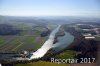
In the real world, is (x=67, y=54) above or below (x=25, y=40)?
below

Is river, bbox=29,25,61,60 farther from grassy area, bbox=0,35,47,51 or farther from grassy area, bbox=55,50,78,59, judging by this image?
grassy area, bbox=55,50,78,59

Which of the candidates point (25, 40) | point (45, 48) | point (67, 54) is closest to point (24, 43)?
point (25, 40)

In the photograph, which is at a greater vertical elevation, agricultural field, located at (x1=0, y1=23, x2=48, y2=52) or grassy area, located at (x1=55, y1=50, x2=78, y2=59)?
agricultural field, located at (x1=0, y1=23, x2=48, y2=52)

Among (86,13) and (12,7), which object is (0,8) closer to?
(12,7)

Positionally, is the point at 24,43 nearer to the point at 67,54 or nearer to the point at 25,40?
the point at 25,40

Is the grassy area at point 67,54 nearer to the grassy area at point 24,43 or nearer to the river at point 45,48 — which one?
the river at point 45,48

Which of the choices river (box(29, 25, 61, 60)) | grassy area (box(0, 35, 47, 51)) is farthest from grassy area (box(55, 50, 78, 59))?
grassy area (box(0, 35, 47, 51))

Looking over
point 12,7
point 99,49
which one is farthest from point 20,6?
point 99,49

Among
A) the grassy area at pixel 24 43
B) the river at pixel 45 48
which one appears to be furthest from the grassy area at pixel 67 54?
the grassy area at pixel 24 43

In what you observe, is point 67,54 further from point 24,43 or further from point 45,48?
point 24,43

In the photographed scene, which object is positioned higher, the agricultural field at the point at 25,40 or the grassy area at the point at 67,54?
the agricultural field at the point at 25,40

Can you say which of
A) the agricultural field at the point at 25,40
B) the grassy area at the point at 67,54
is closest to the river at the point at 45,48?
the agricultural field at the point at 25,40
